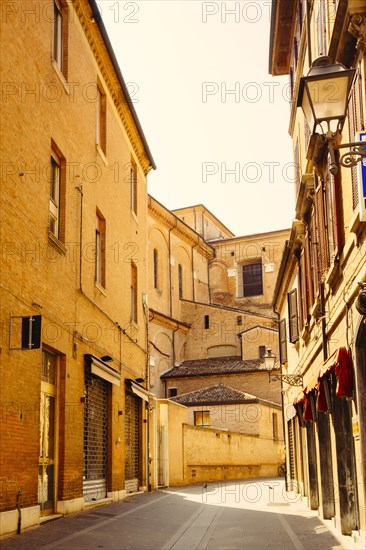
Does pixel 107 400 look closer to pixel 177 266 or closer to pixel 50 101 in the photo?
pixel 50 101

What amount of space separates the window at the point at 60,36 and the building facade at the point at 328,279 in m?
5.19

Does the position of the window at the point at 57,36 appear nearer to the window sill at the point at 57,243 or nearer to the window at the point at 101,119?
the window at the point at 101,119

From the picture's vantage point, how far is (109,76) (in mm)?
19125

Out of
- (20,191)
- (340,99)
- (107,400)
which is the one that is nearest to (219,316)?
(107,400)

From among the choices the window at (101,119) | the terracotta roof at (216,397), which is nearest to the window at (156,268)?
the terracotta roof at (216,397)

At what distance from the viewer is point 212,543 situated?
1047cm

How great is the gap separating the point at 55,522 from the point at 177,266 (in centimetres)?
3501

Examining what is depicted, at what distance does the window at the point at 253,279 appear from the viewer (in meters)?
51.9

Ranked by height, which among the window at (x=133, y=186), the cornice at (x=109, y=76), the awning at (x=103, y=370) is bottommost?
the awning at (x=103, y=370)

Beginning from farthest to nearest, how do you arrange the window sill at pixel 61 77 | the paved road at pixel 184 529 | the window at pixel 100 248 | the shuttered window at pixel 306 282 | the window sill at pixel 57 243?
the window at pixel 100 248
the shuttered window at pixel 306 282
the window sill at pixel 61 77
the window sill at pixel 57 243
the paved road at pixel 184 529

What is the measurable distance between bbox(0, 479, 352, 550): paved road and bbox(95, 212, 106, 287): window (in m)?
5.61

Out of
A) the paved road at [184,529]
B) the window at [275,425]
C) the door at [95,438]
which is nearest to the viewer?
the paved road at [184,529]

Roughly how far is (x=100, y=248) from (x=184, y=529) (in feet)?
26.8

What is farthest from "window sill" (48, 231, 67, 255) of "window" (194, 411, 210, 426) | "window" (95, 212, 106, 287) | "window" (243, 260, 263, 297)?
"window" (243, 260, 263, 297)
